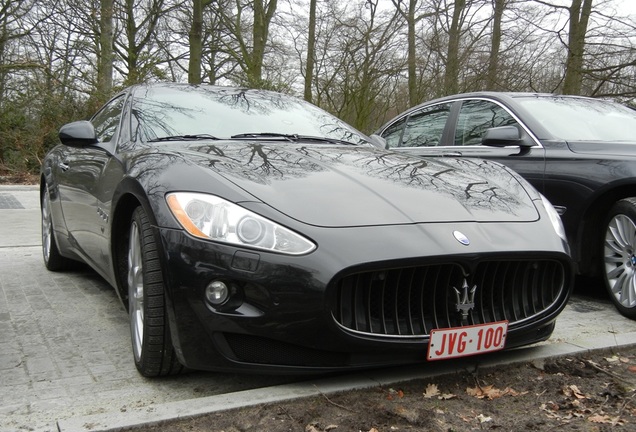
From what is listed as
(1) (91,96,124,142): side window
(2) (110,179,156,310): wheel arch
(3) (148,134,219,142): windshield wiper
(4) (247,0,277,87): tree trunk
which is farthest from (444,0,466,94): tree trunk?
(2) (110,179,156,310): wheel arch

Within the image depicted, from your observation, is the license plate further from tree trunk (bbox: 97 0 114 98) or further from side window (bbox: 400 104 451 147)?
tree trunk (bbox: 97 0 114 98)

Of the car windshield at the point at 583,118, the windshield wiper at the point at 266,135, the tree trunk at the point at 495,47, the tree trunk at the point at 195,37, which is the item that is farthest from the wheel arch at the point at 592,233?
the tree trunk at the point at 195,37

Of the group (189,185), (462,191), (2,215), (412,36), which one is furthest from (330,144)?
(412,36)

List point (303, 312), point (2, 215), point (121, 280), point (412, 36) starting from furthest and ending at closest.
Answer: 1. point (412, 36)
2. point (2, 215)
3. point (121, 280)
4. point (303, 312)

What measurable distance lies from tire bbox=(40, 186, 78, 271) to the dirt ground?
3236 mm

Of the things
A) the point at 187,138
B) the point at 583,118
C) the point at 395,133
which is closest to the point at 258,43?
the point at 395,133

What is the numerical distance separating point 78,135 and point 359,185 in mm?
1983

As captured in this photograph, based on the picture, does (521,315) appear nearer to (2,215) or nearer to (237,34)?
(2,215)

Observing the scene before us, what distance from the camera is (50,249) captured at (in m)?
5.03

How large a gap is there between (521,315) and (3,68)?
52.8 feet

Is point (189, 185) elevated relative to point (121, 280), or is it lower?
elevated

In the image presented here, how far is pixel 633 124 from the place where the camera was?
485 centimetres

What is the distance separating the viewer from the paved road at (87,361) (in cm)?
232

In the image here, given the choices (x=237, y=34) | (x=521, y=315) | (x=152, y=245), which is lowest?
(x=521, y=315)
